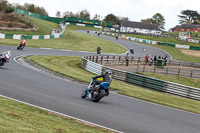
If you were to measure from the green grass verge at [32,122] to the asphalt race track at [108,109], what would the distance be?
89 cm

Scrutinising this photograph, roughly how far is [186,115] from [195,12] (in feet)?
636

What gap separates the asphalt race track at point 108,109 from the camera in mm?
11614

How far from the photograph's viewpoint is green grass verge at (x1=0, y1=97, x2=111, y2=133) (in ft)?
27.0

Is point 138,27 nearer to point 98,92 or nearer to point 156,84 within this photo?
point 156,84

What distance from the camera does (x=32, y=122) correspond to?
9320 mm

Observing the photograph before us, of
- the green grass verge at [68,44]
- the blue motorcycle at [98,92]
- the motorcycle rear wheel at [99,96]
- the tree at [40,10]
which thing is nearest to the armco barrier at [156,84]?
the blue motorcycle at [98,92]

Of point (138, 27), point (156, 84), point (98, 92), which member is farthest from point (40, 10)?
point (98, 92)

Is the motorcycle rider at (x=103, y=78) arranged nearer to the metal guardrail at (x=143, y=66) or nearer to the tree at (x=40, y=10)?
the metal guardrail at (x=143, y=66)

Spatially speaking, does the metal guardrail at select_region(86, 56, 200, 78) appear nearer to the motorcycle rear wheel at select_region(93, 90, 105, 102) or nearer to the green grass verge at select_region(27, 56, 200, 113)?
the green grass verge at select_region(27, 56, 200, 113)

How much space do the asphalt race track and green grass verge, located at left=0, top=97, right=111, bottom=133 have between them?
886 millimetres

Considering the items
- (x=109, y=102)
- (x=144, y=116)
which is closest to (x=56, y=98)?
(x=109, y=102)

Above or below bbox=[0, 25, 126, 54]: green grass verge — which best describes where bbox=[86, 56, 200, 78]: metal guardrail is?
below

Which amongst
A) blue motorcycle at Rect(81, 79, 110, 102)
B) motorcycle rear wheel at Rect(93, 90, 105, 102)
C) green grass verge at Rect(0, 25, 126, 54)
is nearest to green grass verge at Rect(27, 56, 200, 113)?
blue motorcycle at Rect(81, 79, 110, 102)

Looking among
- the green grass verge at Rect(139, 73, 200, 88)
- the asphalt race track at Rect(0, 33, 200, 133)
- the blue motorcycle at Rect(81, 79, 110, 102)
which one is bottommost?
the green grass verge at Rect(139, 73, 200, 88)
